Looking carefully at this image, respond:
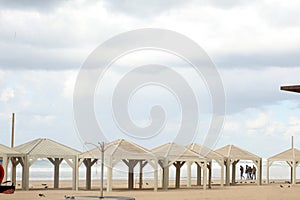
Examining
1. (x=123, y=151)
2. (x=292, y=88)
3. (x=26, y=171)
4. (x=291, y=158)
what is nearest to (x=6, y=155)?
(x=26, y=171)

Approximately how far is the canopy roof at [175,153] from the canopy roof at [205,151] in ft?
9.37

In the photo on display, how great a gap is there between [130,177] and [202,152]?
4.51 meters

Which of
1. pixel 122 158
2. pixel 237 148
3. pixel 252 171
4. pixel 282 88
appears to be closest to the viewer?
pixel 282 88

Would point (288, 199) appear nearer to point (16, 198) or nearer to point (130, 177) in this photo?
point (16, 198)

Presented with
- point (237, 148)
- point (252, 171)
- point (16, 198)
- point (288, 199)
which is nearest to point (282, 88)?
point (288, 199)

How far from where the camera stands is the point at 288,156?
148 ft

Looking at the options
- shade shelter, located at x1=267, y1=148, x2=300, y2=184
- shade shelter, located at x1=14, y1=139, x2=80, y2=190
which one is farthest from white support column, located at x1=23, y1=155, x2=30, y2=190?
Answer: shade shelter, located at x1=267, y1=148, x2=300, y2=184

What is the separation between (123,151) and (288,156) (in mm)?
16709

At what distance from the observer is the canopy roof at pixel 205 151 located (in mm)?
39031

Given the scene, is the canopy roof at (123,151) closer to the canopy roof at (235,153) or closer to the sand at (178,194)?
the sand at (178,194)

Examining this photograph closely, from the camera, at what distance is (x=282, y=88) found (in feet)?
58.1

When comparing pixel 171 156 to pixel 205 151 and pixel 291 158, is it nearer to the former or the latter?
pixel 205 151

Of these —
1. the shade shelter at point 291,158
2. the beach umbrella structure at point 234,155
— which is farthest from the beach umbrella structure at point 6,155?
the shade shelter at point 291,158

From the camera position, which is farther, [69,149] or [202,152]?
[202,152]
